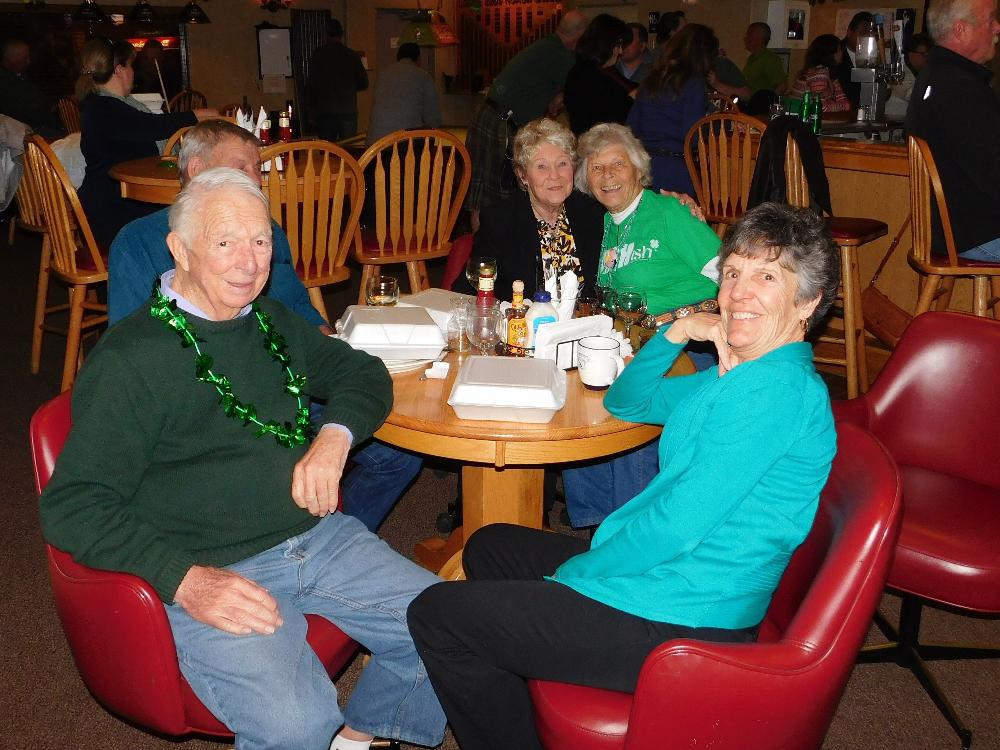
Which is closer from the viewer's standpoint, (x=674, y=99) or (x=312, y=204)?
(x=312, y=204)

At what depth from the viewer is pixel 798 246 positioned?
5.08 feet

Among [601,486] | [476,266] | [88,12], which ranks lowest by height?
[601,486]

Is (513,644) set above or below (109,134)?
below

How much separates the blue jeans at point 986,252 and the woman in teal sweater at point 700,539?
93.1 inches

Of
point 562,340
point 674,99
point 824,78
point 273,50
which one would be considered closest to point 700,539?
point 562,340

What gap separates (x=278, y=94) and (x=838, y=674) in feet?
38.9

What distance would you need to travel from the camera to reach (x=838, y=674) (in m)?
1.33

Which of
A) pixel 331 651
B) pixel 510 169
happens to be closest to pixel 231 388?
pixel 331 651

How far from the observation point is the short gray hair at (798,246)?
5.09 ft

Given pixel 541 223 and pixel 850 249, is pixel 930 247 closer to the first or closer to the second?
pixel 850 249

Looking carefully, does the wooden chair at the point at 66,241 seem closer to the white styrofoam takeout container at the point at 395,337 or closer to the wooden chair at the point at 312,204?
the wooden chair at the point at 312,204

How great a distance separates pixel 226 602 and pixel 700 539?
2.58 ft

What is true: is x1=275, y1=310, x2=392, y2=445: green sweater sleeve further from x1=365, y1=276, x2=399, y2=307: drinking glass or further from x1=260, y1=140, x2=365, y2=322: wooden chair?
x1=260, y1=140, x2=365, y2=322: wooden chair

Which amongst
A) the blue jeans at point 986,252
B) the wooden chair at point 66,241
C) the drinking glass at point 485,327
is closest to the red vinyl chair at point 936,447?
the drinking glass at point 485,327
